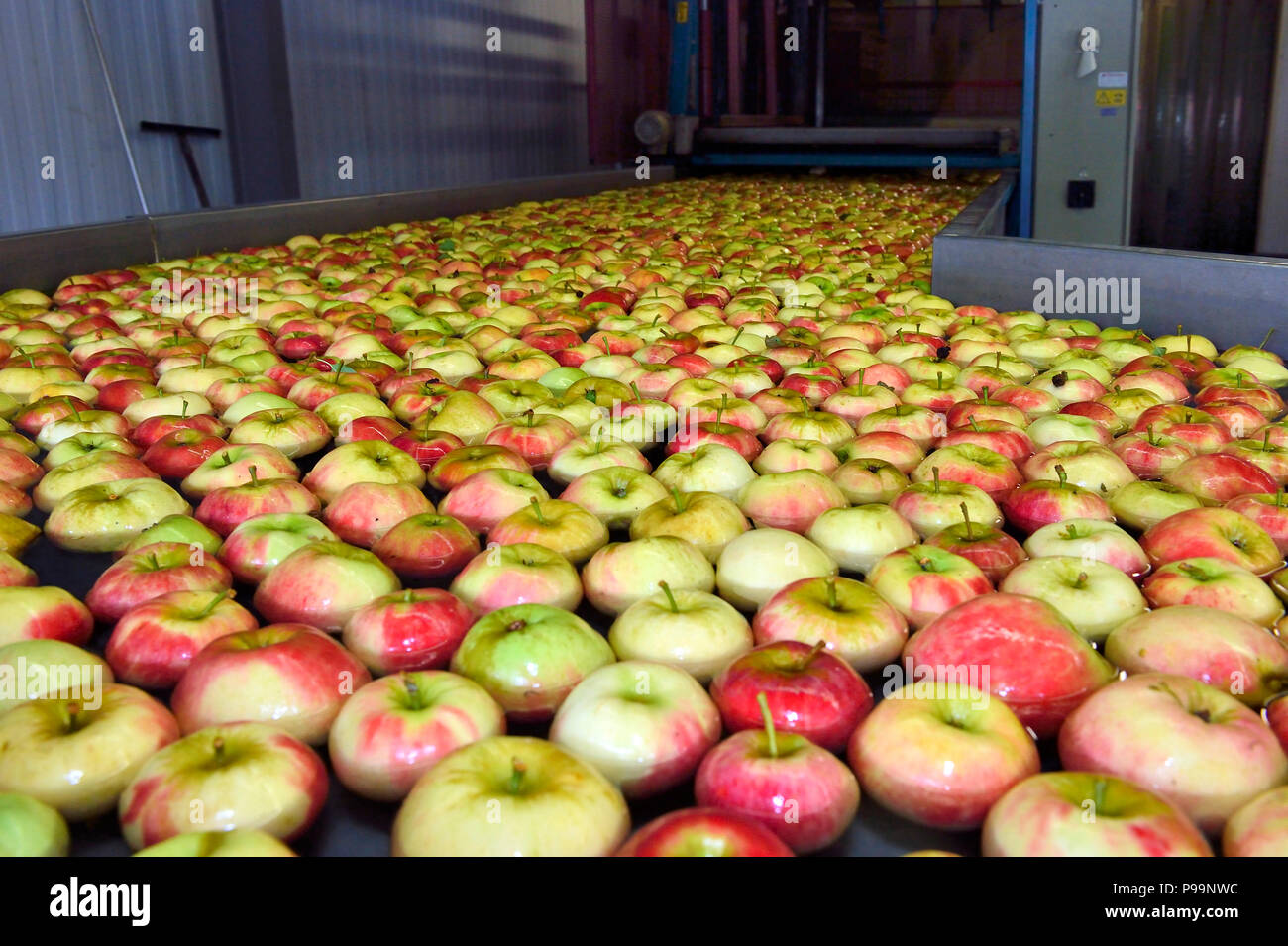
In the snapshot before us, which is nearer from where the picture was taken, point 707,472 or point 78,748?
point 78,748

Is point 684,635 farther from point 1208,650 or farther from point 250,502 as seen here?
point 250,502

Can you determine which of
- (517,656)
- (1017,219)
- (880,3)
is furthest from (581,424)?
(880,3)

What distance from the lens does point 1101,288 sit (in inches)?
130

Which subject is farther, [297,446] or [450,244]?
[450,244]

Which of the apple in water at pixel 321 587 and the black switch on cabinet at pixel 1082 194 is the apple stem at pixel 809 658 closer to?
the apple in water at pixel 321 587

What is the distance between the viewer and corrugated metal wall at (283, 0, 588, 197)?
784 cm

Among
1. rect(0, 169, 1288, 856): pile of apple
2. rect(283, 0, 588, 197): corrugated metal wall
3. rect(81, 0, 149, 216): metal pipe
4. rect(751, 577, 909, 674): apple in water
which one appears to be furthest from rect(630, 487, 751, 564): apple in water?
rect(81, 0, 149, 216): metal pipe

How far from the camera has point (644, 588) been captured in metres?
1.40

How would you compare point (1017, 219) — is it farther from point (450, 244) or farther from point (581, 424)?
point (581, 424)

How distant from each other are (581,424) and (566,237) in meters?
2.93

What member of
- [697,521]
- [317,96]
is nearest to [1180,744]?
[697,521]

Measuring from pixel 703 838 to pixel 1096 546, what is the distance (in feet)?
2.90

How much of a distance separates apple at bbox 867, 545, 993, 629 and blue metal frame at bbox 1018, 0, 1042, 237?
4955mm

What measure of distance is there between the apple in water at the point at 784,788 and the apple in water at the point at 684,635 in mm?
229
